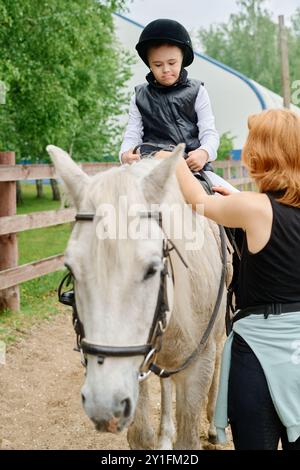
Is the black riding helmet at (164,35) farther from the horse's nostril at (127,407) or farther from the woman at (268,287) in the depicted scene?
the horse's nostril at (127,407)

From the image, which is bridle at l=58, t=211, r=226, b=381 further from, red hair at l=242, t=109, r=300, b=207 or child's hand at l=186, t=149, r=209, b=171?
child's hand at l=186, t=149, r=209, b=171

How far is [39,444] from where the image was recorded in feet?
12.5

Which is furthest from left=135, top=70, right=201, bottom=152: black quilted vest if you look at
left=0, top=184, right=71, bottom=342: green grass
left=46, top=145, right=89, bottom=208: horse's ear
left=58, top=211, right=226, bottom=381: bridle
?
left=0, top=184, right=71, bottom=342: green grass

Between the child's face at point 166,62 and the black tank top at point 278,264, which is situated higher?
the child's face at point 166,62

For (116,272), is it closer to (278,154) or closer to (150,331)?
(150,331)

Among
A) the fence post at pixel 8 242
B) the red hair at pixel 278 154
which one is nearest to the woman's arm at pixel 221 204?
the red hair at pixel 278 154

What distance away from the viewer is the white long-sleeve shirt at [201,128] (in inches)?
134

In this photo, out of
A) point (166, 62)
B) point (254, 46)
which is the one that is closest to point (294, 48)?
point (254, 46)

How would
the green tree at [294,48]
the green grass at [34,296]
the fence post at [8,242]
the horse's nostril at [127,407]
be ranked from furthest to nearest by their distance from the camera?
the green tree at [294,48]
the fence post at [8,242]
the green grass at [34,296]
the horse's nostril at [127,407]

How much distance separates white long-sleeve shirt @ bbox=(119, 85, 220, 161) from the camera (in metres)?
3.41

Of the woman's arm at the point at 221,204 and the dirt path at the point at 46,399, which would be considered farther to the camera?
the dirt path at the point at 46,399

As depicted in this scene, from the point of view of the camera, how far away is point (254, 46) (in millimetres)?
50344

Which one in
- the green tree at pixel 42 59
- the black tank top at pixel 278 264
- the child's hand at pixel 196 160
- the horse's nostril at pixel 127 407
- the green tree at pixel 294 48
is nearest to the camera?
the horse's nostril at pixel 127 407

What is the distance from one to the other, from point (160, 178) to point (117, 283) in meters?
0.43
